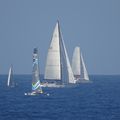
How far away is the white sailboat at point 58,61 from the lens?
12862cm

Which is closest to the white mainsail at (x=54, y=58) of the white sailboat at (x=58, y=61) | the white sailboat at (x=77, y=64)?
the white sailboat at (x=58, y=61)

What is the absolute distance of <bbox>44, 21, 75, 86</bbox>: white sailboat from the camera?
12862 cm

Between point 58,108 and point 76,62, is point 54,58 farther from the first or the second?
point 58,108

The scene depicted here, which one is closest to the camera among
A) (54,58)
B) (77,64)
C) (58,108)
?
(58,108)

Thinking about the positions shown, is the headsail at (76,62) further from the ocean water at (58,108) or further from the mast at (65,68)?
the ocean water at (58,108)

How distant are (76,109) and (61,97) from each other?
2318 cm

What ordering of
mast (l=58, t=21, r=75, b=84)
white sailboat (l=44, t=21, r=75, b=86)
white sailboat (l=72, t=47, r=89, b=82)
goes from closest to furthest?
mast (l=58, t=21, r=75, b=84), white sailboat (l=44, t=21, r=75, b=86), white sailboat (l=72, t=47, r=89, b=82)

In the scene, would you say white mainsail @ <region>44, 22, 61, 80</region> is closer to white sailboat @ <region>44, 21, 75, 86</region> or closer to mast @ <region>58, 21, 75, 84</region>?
white sailboat @ <region>44, 21, 75, 86</region>

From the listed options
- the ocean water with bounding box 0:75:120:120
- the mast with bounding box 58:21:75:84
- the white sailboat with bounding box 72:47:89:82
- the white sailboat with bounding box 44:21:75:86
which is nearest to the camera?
the ocean water with bounding box 0:75:120:120

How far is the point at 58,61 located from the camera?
128875 millimetres

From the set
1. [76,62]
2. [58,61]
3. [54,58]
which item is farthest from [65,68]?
[76,62]

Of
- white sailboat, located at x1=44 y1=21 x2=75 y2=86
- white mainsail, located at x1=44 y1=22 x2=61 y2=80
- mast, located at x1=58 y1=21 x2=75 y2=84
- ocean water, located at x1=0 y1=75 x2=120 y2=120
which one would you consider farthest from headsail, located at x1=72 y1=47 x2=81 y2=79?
ocean water, located at x1=0 y1=75 x2=120 y2=120

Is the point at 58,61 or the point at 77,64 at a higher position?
the point at 77,64

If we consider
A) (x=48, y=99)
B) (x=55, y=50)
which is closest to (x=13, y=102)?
(x=48, y=99)
